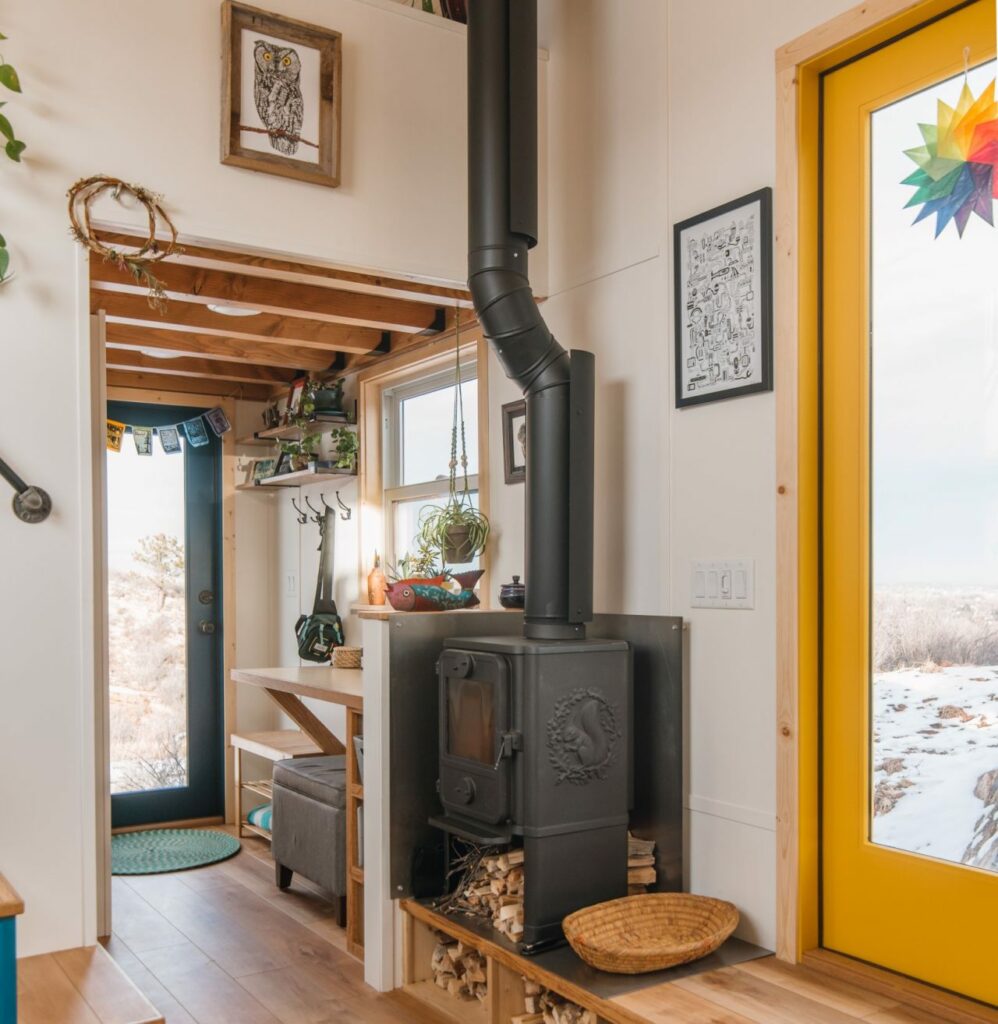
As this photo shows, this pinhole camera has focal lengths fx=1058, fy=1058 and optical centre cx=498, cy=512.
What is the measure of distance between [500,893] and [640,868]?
0.37m

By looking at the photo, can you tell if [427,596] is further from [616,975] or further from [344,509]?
[344,509]

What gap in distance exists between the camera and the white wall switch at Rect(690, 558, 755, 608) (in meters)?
2.56

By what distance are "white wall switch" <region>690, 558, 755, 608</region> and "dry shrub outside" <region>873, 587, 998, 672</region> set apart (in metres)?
0.31

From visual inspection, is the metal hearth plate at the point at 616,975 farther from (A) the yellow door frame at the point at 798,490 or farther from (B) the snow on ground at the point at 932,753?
(B) the snow on ground at the point at 932,753

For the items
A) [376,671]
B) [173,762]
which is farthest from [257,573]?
[376,671]

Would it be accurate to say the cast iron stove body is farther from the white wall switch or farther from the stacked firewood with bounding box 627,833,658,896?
the white wall switch

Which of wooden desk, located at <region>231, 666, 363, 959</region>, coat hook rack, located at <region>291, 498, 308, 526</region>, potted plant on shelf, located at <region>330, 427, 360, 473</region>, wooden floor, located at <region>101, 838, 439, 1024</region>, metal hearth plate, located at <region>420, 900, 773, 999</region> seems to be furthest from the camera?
coat hook rack, located at <region>291, 498, 308, 526</region>

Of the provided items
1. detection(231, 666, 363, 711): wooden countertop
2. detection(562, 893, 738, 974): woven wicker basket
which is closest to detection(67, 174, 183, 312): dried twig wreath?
detection(231, 666, 363, 711): wooden countertop

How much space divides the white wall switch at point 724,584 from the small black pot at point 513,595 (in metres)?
0.64

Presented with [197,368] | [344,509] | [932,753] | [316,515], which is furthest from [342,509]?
[932,753]

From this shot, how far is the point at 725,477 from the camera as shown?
2633 mm

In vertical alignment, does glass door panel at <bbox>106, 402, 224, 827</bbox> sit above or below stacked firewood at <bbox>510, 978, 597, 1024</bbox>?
above

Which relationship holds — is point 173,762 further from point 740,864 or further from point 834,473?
point 834,473

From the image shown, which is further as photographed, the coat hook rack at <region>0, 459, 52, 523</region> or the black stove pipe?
the black stove pipe
